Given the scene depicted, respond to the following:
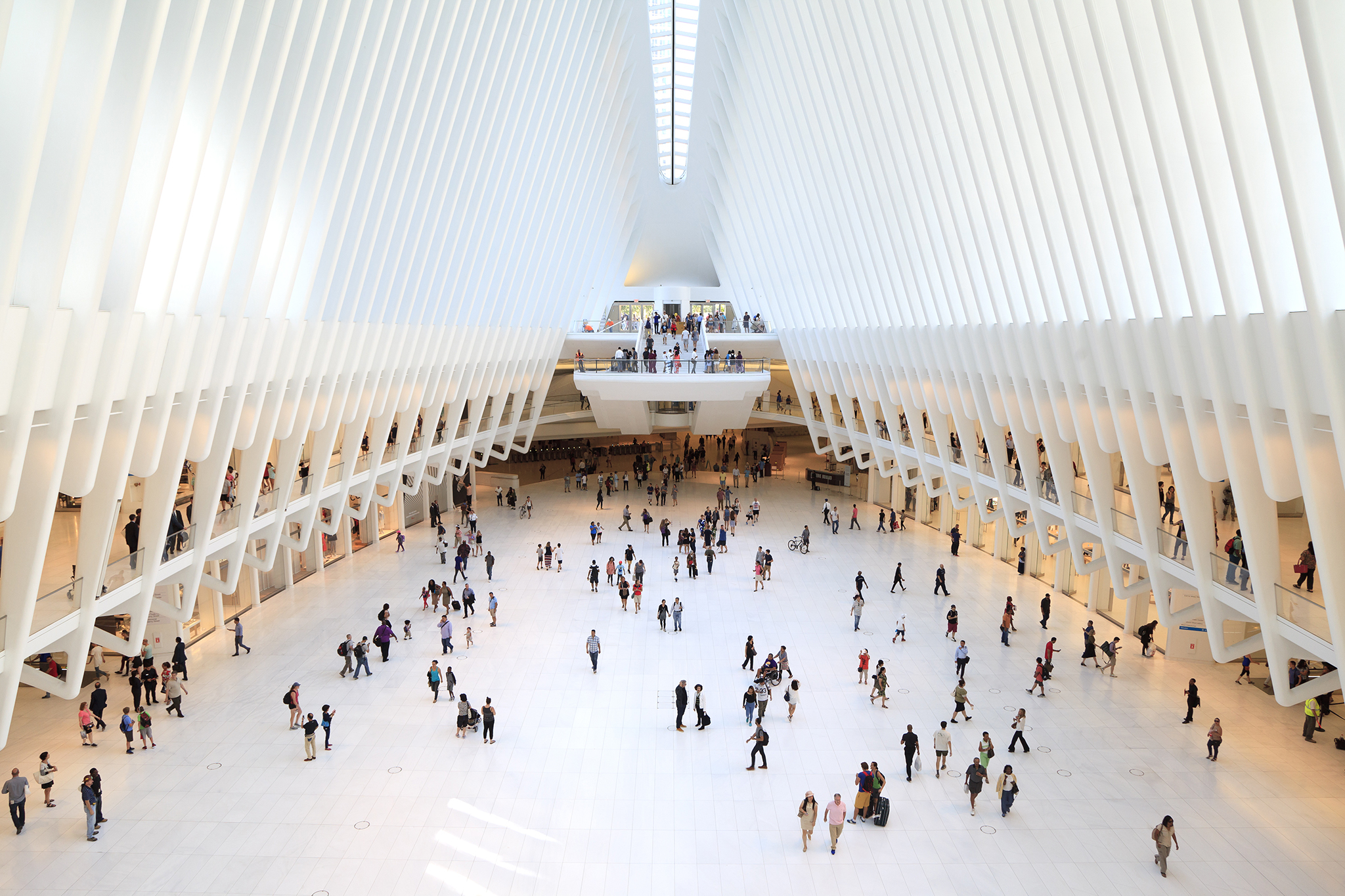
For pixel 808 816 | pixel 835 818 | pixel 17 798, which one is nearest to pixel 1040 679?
pixel 835 818

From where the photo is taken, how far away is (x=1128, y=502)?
1575cm

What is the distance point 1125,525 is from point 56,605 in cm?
1593

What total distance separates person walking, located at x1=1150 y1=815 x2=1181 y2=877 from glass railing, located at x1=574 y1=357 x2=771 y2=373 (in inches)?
813

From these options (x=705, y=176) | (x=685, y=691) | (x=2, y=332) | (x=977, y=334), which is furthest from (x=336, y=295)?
(x=705, y=176)

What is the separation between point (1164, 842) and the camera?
32.5ft

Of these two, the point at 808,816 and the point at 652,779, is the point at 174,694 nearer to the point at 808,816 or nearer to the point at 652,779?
the point at 652,779

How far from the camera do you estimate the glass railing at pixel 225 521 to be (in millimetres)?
14422

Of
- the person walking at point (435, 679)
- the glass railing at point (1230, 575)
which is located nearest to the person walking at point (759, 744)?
the person walking at point (435, 679)

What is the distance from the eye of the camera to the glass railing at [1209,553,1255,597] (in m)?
11.2

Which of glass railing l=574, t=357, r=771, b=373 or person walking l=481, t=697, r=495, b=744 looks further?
glass railing l=574, t=357, r=771, b=373

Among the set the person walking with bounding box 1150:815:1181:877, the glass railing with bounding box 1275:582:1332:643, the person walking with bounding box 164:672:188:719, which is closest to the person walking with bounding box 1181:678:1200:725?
the glass railing with bounding box 1275:582:1332:643

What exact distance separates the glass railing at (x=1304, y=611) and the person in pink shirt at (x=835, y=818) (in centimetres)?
579

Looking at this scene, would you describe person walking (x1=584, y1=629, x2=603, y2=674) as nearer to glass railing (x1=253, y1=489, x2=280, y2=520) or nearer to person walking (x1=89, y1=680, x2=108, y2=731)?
glass railing (x1=253, y1=489, x2=280, y2=520)

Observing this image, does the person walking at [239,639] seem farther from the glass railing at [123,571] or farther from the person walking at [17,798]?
the person walking at [17,798]
